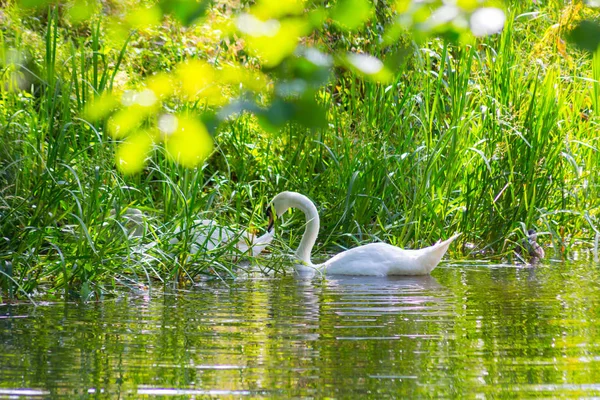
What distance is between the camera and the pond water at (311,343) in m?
3.25

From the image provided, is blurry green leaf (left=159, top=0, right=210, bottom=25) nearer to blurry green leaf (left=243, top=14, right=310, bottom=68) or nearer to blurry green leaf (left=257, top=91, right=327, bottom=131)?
blurry green leaf (left=243, top=14, right=310, bottom=68)

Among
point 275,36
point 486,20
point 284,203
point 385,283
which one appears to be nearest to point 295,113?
point 275,36

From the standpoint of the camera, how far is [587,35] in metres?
1.62

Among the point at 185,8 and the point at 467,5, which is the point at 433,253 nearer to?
the point at 467,5

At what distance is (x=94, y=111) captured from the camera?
1.90 meters

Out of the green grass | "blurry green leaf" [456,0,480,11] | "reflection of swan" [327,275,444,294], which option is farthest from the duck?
"blurry green leaf" [456,0,480,11]

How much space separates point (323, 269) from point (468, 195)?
57.9 inches

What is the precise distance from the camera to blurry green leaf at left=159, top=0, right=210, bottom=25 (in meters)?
1.71

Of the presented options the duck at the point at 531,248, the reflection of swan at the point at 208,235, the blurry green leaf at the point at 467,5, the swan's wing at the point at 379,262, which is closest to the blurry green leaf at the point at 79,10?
the blurry green leaf at the point at 467,5

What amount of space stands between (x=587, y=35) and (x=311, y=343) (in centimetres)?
260

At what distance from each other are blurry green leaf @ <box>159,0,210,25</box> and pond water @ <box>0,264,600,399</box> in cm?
163

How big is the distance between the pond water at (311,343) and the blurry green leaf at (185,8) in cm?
163

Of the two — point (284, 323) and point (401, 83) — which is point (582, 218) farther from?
point (284, 323)

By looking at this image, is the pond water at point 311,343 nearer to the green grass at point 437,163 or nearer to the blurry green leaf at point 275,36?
the green grass at point 437,163
